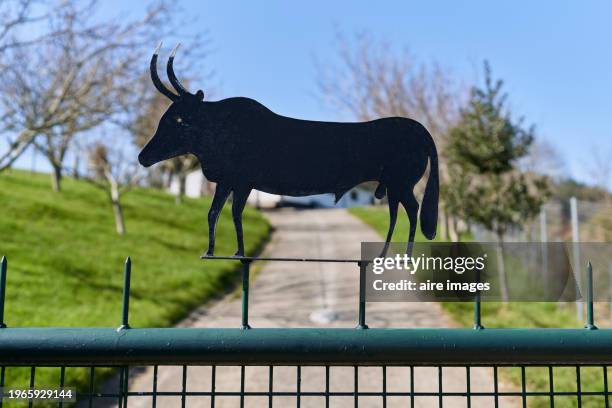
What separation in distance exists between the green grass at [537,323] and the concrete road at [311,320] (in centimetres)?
28

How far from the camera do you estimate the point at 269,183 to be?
2262 mm

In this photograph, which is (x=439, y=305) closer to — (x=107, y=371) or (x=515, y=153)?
(x=515, y=153)

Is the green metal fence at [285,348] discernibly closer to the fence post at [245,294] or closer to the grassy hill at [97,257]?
the fence post at [245,294]

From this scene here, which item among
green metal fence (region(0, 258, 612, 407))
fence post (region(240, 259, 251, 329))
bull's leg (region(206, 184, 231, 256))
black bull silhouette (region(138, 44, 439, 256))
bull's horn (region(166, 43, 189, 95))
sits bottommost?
green metal fence (region(0, 258, 612, 407))

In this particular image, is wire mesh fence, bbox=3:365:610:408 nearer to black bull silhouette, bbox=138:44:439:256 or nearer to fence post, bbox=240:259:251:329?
fence post, bbox=240:259:251:329

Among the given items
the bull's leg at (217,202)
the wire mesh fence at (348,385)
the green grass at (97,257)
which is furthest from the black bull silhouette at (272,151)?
the green grass at (97,257)

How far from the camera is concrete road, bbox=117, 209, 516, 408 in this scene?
5.73 meters

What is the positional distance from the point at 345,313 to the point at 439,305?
211 cm

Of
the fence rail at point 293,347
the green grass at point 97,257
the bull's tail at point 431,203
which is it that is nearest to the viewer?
the fence rail at point 293,347

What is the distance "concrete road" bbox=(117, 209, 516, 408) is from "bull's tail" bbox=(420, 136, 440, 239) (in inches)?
146

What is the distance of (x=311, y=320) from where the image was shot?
8.91m

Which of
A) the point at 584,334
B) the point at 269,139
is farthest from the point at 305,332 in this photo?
the point at 584,334

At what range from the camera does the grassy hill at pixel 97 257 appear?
25.6 ft

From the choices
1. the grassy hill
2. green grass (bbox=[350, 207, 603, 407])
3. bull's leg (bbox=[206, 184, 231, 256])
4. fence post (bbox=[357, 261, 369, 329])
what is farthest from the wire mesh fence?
bull's leg (bbox=[206, 184, 231, 256])
